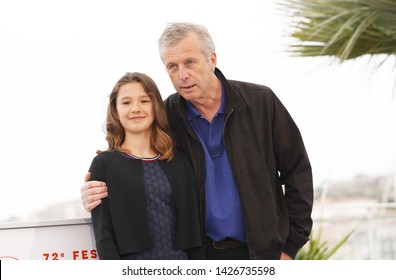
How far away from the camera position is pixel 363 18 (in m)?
3.70

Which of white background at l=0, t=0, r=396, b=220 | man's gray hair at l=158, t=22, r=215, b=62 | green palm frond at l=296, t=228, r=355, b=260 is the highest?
man's gray hair at l=158, t=22, r=215, b=62

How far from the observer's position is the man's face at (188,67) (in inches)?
82.4

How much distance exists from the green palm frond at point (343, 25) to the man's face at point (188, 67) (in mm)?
1604

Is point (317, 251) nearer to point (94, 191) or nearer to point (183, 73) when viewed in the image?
point (183, 73)

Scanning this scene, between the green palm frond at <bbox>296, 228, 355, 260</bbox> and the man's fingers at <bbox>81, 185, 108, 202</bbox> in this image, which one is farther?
the green palm frond at <bbox>296, 228, 355, 260</bbox>

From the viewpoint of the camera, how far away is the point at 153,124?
207cm

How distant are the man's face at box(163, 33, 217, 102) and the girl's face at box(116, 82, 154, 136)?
0.15 metres

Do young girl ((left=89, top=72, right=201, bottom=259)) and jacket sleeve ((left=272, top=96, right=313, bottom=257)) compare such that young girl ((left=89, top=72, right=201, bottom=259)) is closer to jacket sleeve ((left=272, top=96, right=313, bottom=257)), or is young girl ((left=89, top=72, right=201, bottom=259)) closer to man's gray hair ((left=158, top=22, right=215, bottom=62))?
man's gray hair ((left=158, top=22, right=215, bottom=62))

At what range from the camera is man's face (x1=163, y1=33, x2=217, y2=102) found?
209 cm

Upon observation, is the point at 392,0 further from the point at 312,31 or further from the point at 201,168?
the point at 201,168

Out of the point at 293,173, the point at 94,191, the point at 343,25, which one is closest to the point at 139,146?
the point at 94,191

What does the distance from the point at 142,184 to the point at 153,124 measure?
0.89 ft

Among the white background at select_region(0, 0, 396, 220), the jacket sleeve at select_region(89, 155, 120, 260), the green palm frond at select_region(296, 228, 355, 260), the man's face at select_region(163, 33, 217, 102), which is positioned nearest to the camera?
the jacket sleeve at select_region(89, 155, 120, 260)

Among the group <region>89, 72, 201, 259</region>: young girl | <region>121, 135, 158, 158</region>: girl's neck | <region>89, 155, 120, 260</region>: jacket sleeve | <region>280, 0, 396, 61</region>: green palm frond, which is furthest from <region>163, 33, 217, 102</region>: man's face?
<region>280, 0, 396, 61</region>: green palm frond
